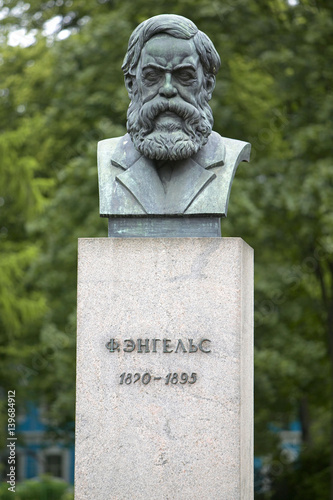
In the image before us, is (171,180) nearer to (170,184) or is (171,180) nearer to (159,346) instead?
(170,184)

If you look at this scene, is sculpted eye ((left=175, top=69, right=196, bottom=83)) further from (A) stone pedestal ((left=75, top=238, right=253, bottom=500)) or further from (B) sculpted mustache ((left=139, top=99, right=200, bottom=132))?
(A) stone pedestal ((left=75, top=238, right=253, bottom=500))

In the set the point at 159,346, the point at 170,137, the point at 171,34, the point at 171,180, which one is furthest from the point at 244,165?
the point at 159,346

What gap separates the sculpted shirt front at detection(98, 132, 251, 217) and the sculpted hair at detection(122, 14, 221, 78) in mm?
584

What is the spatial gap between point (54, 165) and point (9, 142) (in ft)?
4.65

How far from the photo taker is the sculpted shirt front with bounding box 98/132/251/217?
707cm

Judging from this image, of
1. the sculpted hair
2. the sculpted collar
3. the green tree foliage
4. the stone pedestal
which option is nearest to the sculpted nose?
the sculpted hair

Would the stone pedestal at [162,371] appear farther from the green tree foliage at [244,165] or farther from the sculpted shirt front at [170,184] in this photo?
the green tree foliage at [244,165]

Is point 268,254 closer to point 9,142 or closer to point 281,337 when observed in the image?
point 281,337

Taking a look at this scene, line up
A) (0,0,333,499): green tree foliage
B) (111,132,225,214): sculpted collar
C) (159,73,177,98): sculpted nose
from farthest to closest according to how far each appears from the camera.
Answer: (0,0,333,499): green tree foliage → (111,132,225,214): sculpted collar → (159,73,177,98): sculpted nose

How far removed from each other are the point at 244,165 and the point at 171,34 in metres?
8.24

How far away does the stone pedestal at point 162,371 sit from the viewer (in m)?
6.79

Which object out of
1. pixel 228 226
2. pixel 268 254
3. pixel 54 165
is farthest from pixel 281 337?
pixel 54 165

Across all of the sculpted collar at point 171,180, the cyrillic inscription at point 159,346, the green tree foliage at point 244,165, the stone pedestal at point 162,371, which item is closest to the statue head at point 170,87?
the sculpted collar at point 171,180

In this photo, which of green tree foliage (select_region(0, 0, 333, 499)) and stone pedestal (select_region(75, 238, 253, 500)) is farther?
green tree foliage (select_region(0, 0, 333, 499))
